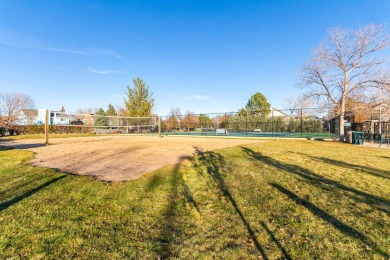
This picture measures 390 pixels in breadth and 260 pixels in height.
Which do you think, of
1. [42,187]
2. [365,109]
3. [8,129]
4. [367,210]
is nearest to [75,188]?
[42,187]

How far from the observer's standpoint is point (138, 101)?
32.5 meters

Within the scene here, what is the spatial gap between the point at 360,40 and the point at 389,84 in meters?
3.84

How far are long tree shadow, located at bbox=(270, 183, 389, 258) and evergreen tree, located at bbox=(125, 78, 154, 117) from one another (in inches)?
1181

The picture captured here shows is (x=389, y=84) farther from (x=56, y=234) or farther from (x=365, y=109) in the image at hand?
(x=56, y=234)

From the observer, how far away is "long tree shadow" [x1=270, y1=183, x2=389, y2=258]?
2179 mm

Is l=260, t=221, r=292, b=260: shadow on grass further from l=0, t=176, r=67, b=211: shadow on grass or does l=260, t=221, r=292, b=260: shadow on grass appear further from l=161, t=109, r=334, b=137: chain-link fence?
l=161, t=109, r=334, b=137: chain-link fence

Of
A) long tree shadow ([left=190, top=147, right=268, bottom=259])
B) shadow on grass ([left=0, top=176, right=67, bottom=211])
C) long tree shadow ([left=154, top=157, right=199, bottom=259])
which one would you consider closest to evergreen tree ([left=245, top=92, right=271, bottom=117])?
long tree shadow ([left=190, top=147, right=268, bottom=259])

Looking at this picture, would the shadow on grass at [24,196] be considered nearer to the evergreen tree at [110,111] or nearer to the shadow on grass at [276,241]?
the shadow on grass at [276,241]

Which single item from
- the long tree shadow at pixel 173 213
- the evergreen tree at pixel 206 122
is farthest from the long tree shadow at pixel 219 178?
the evergreen tree at pixel 206 122

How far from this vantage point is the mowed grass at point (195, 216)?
208 cm

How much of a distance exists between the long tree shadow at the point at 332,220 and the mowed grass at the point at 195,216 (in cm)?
1

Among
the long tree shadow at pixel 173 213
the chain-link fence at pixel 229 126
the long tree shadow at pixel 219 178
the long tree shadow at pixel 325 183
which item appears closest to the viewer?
the long tree shadow at pixel 173 213

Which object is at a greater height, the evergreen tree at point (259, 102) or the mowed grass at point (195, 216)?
the evergreen tree at point (259, 102)

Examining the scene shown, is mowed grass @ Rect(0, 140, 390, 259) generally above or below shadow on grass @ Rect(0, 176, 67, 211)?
below
